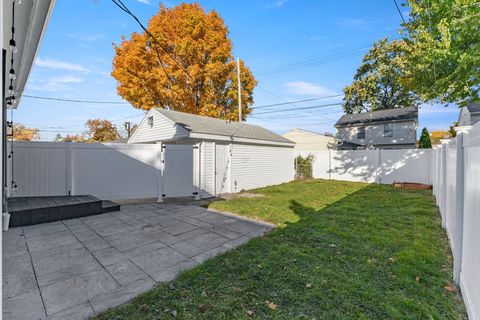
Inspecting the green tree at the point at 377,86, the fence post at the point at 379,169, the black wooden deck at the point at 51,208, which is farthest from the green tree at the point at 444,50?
the green tree at the point at 377,86

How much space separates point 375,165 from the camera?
13664 mm

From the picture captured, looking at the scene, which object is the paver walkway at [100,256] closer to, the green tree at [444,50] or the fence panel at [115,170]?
the fence panel at [115,170]

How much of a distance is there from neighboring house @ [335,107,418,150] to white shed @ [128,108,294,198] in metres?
14.2

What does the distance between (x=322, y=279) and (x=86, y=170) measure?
24.2 feet

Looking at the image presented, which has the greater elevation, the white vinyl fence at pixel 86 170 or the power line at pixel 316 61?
the power line at pixel 316 61

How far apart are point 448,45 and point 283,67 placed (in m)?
15.5

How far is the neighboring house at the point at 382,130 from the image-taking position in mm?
24969

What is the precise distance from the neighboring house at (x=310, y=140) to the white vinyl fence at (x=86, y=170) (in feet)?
67.7

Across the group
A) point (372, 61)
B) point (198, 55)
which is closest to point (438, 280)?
point (198, 55)

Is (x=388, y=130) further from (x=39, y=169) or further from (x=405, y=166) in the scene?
(x=39, y=169)

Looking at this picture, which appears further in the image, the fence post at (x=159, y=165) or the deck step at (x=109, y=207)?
the fence post at (x=159, y=165)

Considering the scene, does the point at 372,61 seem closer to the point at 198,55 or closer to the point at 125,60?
the point at 198,55

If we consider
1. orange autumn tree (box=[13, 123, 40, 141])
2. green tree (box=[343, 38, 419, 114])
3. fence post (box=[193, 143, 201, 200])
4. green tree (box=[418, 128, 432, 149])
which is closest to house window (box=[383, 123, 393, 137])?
green tree (box=[343, 38, 419, 114])

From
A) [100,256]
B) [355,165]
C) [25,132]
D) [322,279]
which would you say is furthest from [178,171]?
[25,132]
